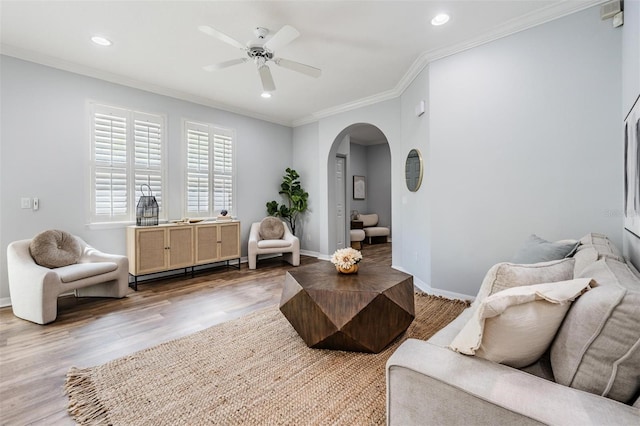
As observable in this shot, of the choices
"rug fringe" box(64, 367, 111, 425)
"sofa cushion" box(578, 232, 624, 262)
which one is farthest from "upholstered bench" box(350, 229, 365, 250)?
"rug fringe" box(64, 367, 111, 425)

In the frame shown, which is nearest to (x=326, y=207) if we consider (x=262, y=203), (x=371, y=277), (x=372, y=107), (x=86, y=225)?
(x=262, y=203)

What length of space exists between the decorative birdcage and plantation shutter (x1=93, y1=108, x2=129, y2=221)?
0.20 m

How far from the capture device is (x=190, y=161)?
4.77 metres

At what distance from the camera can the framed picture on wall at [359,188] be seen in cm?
863

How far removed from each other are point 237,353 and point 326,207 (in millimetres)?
3784

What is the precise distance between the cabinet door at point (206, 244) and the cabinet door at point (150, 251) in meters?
0.49

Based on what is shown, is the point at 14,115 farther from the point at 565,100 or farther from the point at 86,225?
the point at 565,100

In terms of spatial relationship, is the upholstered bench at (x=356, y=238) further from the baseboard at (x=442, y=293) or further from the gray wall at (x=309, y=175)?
the baseboard at (x=442, y=293)

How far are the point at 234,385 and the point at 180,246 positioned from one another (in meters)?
2.95

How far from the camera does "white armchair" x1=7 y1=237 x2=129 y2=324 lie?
2.75 meters

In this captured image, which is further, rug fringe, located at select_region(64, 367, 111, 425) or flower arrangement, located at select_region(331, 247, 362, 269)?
flower arrangement, located at select_region(331, 247, 362, 269)

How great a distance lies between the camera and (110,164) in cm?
396

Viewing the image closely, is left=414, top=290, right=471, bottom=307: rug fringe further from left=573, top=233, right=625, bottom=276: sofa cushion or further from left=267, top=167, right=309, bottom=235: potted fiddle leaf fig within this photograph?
left=267, top=167, right=309, bottom=235: potted fiddle leaf fig

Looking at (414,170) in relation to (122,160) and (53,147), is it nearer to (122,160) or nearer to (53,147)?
(122,160)
